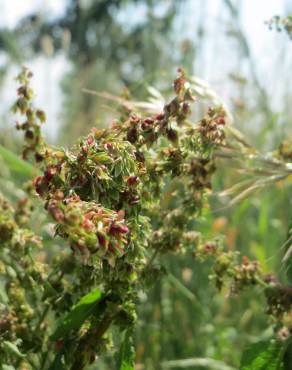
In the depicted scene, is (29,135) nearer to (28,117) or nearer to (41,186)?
(28,117)

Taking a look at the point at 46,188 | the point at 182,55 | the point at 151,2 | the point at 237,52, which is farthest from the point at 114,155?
the point at 237,52

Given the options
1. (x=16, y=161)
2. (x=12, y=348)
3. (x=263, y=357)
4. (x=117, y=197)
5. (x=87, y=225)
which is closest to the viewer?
(x=87, y=225)

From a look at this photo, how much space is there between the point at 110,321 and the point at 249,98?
2.12 meters

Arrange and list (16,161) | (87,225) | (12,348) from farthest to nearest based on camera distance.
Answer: (16,161) < (12,348) < (87,225)

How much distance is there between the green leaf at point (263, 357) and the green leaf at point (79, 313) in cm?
26

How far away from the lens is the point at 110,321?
3.08 ft

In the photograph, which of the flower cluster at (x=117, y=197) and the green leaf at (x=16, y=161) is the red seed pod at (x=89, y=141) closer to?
the flower cluster at (x=117, y=197)

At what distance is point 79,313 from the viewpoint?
0.93 meters

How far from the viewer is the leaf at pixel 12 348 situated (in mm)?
918

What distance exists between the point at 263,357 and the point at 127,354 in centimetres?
23

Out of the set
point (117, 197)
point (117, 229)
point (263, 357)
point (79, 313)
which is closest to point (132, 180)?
point (117, 197)

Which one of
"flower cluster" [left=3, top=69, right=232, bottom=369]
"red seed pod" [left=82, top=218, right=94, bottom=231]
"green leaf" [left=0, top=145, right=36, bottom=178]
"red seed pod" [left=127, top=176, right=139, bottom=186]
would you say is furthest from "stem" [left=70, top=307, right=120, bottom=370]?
"green leaf" [left=0, top=145, right=36, bottom=178]

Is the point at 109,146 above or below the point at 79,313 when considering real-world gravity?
above

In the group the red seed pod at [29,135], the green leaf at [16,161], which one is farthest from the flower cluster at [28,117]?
the green leaf at [16,161]
